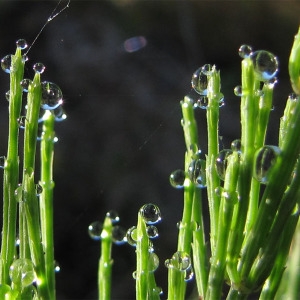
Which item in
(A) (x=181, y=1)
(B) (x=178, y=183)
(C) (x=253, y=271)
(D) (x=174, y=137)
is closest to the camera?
(C) (x=253, y=271)

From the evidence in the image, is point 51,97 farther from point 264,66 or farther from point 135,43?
point 135,43

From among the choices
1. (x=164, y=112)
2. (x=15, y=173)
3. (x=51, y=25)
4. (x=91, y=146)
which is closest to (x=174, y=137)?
(x=164, y=112)

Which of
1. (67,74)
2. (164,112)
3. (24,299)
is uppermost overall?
(67,74)

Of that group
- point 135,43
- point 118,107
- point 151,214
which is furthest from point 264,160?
point 135,43

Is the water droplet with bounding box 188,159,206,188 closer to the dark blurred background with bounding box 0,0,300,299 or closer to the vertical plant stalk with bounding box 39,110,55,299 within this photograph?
the vertical plant stalk with bounding box 39,110,55,299

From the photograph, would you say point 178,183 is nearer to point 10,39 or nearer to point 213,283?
point 213,283

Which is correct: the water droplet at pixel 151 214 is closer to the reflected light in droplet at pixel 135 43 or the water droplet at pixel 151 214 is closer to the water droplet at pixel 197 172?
the water droplet at pixel 197 172
